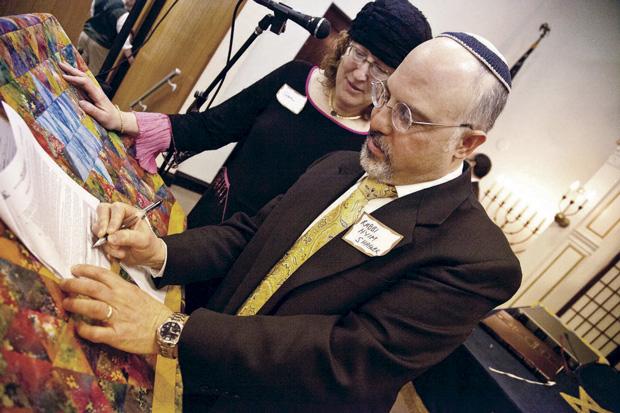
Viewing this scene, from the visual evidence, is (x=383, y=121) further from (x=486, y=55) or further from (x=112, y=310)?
(x=112, y=310)

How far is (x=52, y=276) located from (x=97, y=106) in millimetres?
682

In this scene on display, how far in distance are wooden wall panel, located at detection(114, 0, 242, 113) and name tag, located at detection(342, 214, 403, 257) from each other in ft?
6.22

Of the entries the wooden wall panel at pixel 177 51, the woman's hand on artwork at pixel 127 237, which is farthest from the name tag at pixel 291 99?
the wooden wall panel at pixel 177 51

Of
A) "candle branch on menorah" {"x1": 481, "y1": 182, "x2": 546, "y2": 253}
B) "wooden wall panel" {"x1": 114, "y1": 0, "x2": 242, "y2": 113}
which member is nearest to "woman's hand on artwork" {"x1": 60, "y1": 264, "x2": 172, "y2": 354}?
"wooden wall panel" {"x1": 114, "y1": 0, "x2": 242, "y2": 113}

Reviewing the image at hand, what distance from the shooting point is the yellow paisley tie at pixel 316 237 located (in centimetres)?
96

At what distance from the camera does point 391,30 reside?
4.35 ft

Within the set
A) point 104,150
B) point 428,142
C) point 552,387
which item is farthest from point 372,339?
point 552,387

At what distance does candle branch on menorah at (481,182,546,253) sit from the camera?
18.0 ft

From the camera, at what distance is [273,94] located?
1502 millimetres

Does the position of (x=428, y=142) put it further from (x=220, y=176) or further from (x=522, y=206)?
(x=522, y=206)

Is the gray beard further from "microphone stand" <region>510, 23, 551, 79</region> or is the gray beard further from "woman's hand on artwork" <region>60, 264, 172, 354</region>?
"microphone stand" <region>510, 23, 551, 79</region>

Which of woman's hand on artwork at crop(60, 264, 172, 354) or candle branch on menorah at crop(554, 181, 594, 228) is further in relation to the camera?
candle branch on menorah at crop(554, 181, 594, 228)

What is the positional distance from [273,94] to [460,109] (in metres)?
0.79

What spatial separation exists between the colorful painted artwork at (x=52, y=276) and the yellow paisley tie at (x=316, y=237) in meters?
0.20
